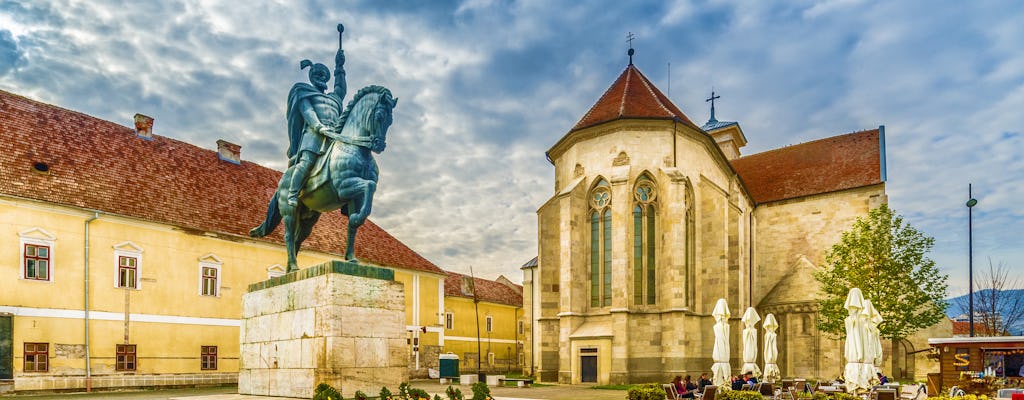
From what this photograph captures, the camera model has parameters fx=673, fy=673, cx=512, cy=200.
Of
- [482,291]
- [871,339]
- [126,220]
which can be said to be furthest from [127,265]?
[482,291]

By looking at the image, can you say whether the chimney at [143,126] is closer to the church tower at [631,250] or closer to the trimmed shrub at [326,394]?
the church tower at [631,250]

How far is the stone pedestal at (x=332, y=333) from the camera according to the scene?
368 inches

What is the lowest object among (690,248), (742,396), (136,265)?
(742,396)

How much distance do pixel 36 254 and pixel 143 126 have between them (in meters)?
7.70

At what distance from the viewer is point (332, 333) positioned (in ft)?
30.4

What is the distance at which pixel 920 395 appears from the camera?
17.1m

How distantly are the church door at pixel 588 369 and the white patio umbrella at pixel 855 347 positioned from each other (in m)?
10.4

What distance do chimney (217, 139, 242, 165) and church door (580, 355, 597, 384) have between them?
17664 millimetres

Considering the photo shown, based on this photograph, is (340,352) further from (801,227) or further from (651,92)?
(801,227)

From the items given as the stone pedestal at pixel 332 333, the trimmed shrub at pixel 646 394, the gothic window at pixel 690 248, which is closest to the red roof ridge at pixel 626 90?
the gothic window at pixel 690 248

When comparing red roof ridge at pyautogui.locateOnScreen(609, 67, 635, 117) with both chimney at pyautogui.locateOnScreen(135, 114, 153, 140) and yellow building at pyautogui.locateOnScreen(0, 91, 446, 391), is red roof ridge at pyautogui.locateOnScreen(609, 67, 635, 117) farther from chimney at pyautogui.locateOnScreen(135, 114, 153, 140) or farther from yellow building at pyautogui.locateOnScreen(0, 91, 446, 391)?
chimney at pyautogui.locateOnScreen(135, 114, 153, 140)

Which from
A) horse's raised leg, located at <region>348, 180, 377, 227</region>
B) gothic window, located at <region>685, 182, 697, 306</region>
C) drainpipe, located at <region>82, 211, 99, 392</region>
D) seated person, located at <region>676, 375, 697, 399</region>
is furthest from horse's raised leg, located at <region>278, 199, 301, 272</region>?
gothic window, located at <region>685, 182, 697, 306</region>

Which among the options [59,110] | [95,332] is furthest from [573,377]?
[59,110]

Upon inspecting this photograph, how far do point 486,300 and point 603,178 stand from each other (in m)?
22.1
